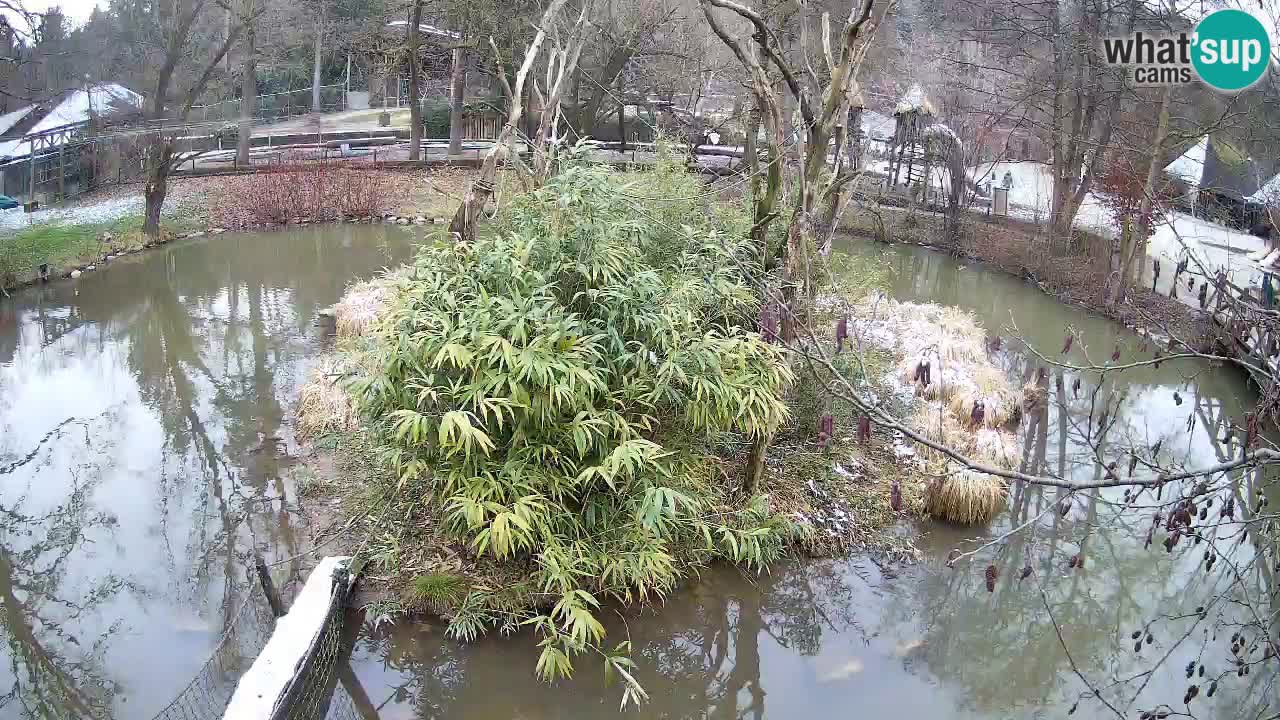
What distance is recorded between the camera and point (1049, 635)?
17.7 ft

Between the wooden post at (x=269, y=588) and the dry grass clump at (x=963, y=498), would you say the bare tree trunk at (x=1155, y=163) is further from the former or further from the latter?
the wooden post at (x=269, y=588)

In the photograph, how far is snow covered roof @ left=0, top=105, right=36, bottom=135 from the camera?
1495cm

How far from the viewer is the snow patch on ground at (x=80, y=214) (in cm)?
1292

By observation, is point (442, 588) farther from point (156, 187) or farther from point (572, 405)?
point (156, 187)

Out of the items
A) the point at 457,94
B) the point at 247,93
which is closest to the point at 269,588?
the point at 457,94

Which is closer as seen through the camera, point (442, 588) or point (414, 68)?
point (442, 588)

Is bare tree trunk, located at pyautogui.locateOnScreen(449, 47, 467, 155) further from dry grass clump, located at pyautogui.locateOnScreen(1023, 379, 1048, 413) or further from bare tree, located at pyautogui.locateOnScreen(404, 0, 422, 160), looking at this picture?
dry grass clump, located at pyautogui.locateOnScreen(1023, 379, 1048, 413)

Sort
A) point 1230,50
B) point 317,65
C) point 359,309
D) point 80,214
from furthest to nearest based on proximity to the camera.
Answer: point 317,65 < point 80,214 < point 359,309 < point 1230,50

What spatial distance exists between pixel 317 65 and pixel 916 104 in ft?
47.2

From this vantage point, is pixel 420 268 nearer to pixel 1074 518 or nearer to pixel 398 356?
pixel 398 356

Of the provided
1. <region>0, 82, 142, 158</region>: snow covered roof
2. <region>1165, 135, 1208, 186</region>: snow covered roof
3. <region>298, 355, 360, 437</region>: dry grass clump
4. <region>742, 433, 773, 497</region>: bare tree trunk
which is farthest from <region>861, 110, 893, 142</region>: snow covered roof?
<region>742, 433, 773, 497</region>: bare tree trunk

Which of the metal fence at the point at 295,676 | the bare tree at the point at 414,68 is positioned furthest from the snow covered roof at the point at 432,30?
the metal fence at the point at 295,676

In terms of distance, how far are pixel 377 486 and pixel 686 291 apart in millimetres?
2351

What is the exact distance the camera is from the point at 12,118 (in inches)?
596
